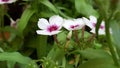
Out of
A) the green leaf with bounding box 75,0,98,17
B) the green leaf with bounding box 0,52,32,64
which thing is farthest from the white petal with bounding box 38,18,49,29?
the green leaf with bounding box 75,0,98,17

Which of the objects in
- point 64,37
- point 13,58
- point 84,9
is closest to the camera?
point 13,58

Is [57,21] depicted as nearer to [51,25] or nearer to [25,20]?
[51,25]

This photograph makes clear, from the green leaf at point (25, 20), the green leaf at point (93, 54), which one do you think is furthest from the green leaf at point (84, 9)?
the green leaf at point (93, 54)

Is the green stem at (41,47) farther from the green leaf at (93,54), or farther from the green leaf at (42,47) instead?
the green leaf at (93,54)

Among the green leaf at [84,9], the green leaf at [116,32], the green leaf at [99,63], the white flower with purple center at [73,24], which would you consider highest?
the green leaf at [84,9]

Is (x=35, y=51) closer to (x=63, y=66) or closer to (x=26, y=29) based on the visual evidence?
Answer: (x=26, y=29)

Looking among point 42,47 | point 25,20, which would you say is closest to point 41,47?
point 42,47

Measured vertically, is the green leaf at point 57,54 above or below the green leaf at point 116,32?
below

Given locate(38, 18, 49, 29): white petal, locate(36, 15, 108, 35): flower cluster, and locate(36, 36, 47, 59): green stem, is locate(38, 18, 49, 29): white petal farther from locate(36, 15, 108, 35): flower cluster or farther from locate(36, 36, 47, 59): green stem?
locate(36, 36, 47, 59): green stem

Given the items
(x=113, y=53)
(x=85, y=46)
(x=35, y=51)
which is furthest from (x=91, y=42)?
(x=35, y=51)

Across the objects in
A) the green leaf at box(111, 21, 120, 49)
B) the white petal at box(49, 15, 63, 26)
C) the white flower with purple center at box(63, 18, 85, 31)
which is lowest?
the green leaf at box(111, 21, 120, 49)

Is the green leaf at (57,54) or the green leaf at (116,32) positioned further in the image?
the green leaf at (57,54)
